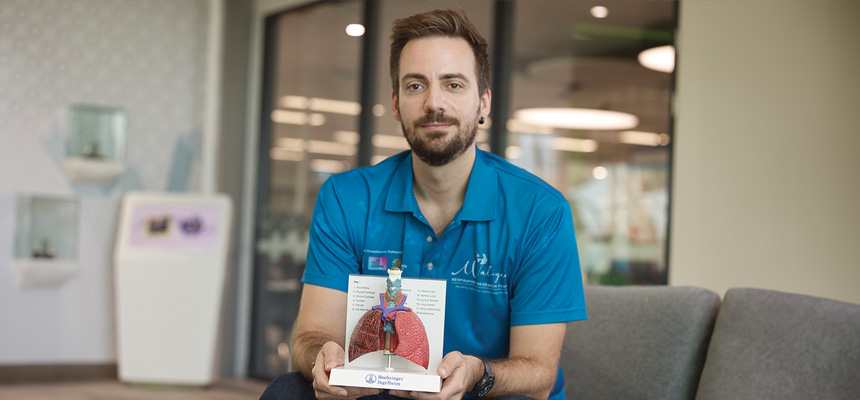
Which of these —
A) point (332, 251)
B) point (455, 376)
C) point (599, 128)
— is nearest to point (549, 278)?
point (455, 376)

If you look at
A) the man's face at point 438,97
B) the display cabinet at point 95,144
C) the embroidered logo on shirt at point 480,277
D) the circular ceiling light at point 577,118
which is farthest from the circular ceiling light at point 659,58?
the display cabinet at point 95,144

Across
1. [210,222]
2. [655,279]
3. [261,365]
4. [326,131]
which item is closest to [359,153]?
[326,131]

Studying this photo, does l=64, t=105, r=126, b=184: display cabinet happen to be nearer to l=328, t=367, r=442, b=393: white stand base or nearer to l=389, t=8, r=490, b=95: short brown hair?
l=389, t=8, r=490, b=95: short brown hair

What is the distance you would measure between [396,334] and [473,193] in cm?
46

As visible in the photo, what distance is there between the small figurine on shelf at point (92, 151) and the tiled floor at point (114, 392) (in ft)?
4.10

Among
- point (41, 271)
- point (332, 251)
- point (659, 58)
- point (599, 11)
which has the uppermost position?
point (599, 11)

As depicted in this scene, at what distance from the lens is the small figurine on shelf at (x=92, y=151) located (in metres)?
4.70

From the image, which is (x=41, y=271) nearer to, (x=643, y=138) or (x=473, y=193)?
(x=643, y=138)

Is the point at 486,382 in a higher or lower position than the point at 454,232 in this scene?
lower

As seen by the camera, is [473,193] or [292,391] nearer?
[292,391]

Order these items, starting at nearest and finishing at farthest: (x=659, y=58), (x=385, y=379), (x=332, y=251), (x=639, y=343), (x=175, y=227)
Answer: (x=385, y=379), (x=332, y=251), (x=639, y=343), (x=659, y=58), (x=175, y=227)

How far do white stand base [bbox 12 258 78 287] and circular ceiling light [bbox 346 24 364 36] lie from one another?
6.55 feet

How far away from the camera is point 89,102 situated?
4.73m

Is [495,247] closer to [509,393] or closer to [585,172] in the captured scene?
[509,393]
